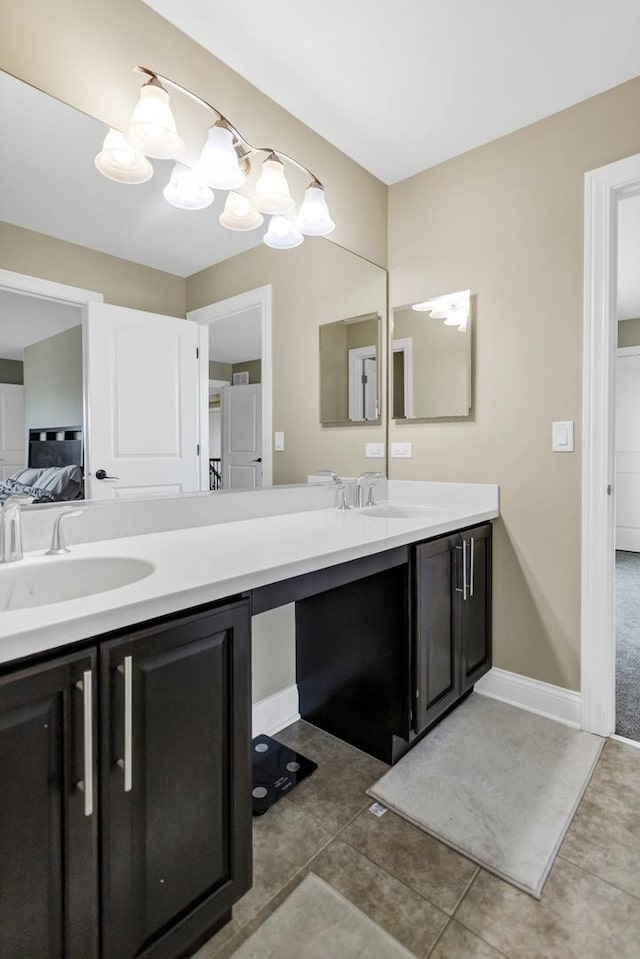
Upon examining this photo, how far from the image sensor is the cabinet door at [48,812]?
27.9 inches

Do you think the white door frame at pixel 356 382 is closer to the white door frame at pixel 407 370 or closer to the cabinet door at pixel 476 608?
the white door frame at pixel 407 370

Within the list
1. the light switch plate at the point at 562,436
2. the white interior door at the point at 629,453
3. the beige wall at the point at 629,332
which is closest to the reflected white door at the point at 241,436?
the light switch plate at the point at 562,436

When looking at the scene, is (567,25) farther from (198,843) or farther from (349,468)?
(198,843)

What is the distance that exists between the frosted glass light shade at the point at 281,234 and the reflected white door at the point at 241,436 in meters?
0.56

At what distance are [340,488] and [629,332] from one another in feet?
15.0

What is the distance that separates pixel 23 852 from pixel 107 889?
187 mm

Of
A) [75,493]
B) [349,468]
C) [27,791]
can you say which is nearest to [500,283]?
[349,468]

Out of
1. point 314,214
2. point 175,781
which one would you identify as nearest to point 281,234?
point 314,214

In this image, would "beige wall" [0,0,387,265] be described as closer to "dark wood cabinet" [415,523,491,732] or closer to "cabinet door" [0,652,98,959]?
"cabinet door" [0,652,98,959]

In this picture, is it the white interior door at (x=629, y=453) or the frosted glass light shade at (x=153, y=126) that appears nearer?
the frosted glass light shade at (x=153, y=126)

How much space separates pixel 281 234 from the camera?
1.92m

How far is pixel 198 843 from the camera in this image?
37.9 inches

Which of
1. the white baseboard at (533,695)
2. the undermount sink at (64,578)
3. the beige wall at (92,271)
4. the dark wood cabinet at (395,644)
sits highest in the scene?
the beige wall at (92,271)

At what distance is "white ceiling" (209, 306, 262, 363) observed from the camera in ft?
5.58
